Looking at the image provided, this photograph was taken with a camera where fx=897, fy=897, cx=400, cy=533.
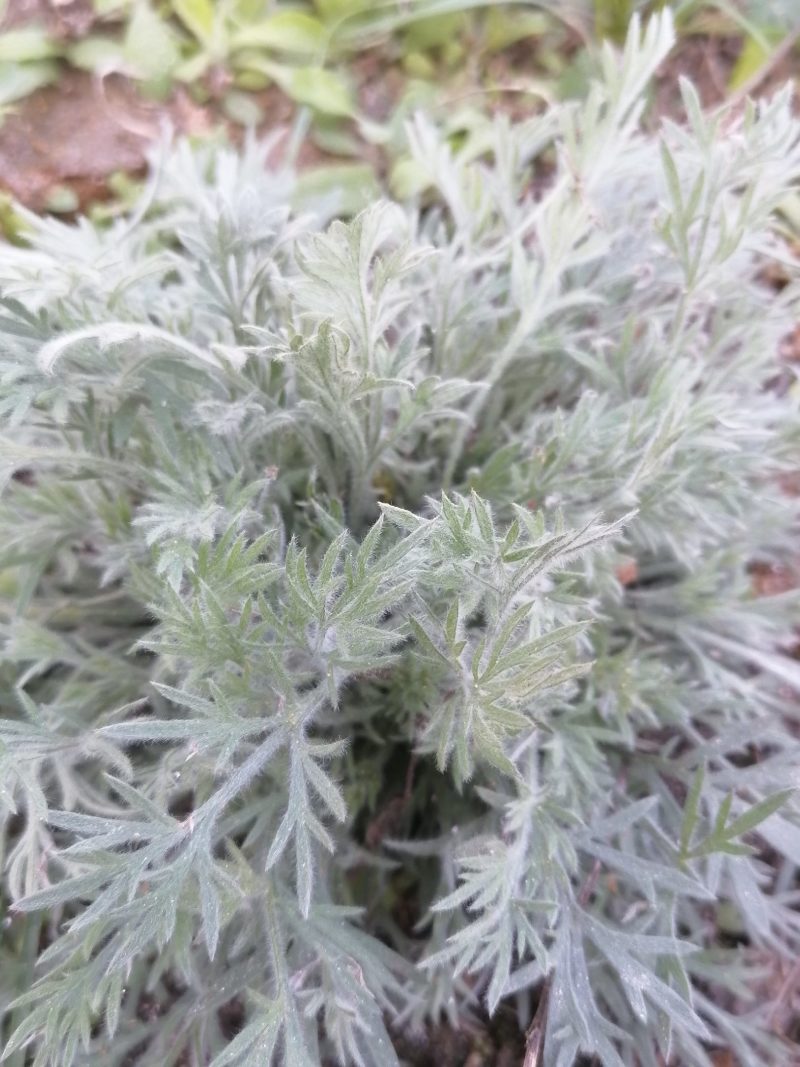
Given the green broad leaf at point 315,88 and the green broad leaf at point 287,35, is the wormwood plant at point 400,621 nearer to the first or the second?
the green broad leaf at point 315,88

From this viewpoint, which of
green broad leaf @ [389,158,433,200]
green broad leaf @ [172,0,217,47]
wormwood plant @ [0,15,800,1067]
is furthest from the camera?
green broad leaf @ [172,0,217,47]

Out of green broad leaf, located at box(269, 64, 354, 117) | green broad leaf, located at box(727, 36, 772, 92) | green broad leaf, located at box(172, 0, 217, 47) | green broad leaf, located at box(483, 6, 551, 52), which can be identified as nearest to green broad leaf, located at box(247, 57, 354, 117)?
green broad leaf, located at box(269, 64, 354, 117)

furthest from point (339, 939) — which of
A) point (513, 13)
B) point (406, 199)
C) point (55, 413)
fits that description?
point (513, 13)

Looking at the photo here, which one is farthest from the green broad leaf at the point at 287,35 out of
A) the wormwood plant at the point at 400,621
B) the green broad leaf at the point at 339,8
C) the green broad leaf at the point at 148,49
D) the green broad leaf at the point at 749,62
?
the green broad leaf at the point at 749,62

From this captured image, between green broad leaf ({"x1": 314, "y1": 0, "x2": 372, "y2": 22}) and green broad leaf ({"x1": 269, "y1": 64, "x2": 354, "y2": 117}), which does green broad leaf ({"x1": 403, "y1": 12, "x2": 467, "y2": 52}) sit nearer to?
green broad leaf ({"x1": 314, "y1": 0, "x2": 372, "y2": 22})

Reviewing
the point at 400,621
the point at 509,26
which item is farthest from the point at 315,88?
the point at 400,621

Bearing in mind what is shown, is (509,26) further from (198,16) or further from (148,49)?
(148,49)
